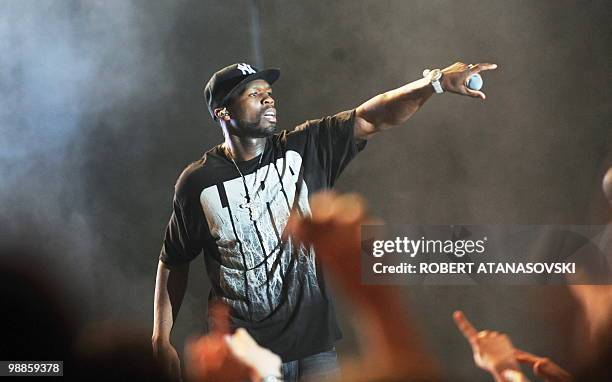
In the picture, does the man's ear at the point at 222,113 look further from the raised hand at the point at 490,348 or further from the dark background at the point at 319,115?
the raised hand at the point at 490,348

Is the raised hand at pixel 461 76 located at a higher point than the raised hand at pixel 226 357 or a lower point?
higher

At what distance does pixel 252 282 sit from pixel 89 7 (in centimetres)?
151

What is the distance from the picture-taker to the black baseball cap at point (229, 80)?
3.57 m

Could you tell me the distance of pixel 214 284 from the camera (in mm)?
3551

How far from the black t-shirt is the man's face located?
67 millimetres

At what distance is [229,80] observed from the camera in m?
3.59

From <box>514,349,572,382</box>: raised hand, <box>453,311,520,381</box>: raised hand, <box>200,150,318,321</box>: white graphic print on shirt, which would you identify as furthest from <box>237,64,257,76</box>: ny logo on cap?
<box>514,349,572,382</box>: raised hand

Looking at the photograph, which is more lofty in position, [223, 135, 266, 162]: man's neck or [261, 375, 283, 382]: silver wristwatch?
[223, 135, 266, 162]: man's neck

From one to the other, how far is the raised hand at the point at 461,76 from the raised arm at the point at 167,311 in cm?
143

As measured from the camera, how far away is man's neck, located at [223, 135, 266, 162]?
3561 millimetres

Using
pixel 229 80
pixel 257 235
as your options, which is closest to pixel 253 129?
pixel 229 80

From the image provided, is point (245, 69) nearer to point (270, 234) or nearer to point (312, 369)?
point (270, 234)

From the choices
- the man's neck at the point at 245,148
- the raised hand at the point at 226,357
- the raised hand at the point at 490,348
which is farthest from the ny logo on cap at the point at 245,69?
the raised hand at the point at 490,348
